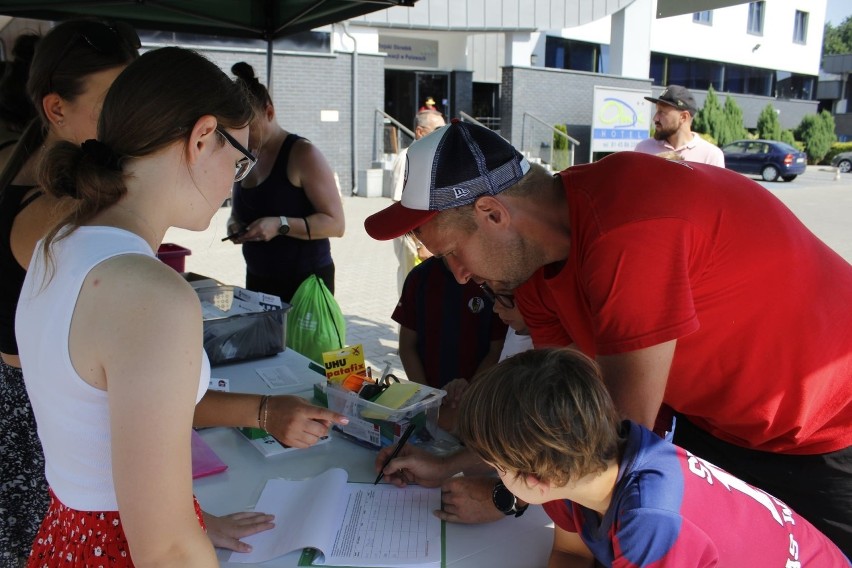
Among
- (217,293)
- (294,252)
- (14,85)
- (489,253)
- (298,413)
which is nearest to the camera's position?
(489,253)

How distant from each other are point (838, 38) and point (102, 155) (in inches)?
3005

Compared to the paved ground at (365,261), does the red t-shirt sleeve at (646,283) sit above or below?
above

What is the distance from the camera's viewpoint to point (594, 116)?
1511cm

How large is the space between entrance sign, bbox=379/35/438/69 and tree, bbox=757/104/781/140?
12788 millimetres

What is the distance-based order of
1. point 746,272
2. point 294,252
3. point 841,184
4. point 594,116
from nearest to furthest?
point 746,272, point 294,252, point 594,116, point 841,184

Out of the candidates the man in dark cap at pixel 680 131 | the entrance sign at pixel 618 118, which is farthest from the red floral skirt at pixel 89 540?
the entrance sign at pixel 618 118

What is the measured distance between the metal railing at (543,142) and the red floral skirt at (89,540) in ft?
51.6

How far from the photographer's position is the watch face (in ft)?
4.50

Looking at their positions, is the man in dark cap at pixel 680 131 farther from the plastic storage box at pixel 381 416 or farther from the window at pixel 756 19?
the window at pixel 756 19

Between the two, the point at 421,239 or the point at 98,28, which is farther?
the point at 98,28

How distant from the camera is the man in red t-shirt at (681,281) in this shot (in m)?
1.19

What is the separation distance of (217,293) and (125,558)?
1.57 meters

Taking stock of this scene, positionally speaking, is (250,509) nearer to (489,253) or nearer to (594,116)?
(489,253)

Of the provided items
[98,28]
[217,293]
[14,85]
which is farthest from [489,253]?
[14,85]
